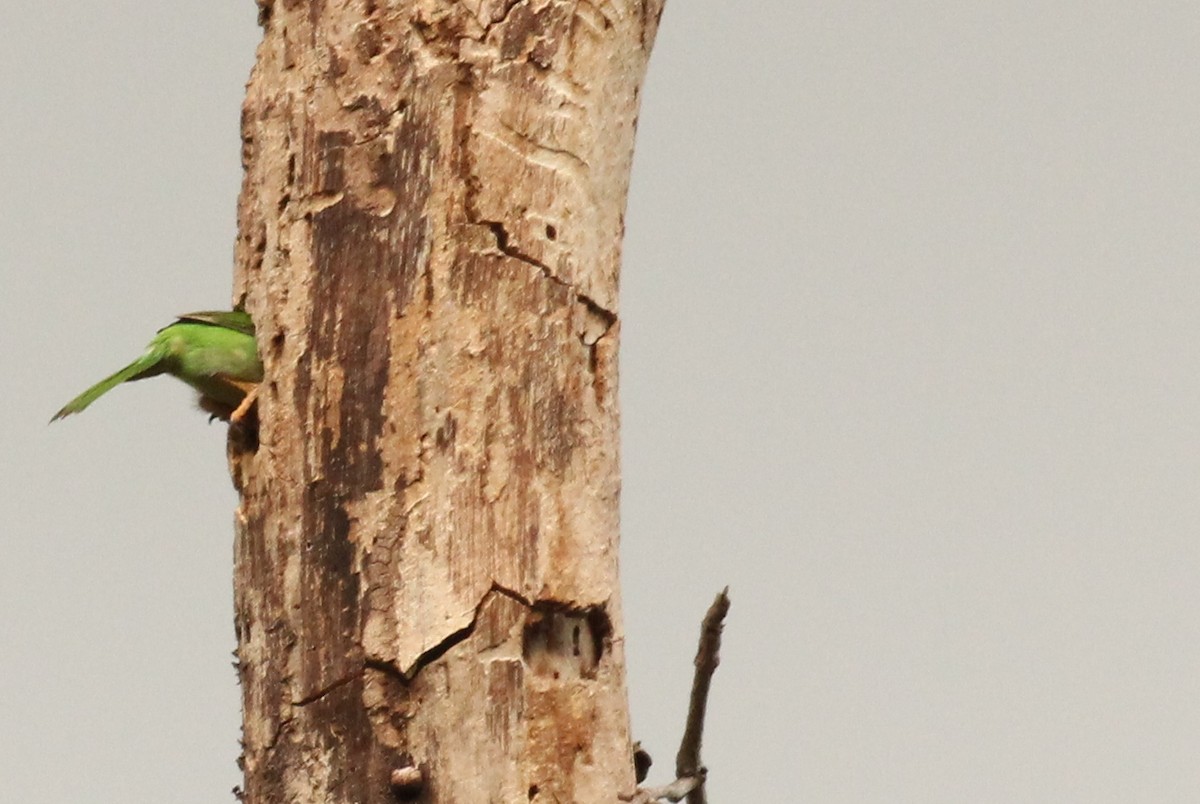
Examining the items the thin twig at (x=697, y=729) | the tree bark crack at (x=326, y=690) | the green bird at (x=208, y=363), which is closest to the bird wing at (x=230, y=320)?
the green bird at (x=208, y=363)

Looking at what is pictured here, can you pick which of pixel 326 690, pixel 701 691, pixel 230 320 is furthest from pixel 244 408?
pixel 701 691

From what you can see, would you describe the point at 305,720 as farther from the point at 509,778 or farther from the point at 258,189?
the point at 258,189

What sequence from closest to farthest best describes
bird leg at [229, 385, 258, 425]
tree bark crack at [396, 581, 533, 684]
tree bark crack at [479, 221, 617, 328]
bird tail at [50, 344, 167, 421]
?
tree bark crack at [396, 581, 533, 684]
tree bark crack at [479, 221, 617, 328]
bird leg at [229, 385, 258, 425]
bird tail at [50, 344, 167, 421]

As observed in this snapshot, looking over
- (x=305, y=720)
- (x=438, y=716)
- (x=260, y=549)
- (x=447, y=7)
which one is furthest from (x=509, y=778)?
(x=447, y=7)

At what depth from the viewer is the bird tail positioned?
4669 millimetres

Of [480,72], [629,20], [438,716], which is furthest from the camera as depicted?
[629,20]

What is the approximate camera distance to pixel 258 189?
404 centimetres

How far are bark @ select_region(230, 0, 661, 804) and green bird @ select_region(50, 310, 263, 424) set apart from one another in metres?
0.12

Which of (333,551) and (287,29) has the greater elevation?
(287,29)

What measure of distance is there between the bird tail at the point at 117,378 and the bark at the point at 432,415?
2.39 ft

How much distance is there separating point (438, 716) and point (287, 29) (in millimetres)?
1739

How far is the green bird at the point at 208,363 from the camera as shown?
13.3ft

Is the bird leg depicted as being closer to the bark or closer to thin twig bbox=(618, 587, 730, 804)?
the bark

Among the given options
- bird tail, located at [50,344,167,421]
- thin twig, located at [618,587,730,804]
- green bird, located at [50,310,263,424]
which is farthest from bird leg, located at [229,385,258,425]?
thin twig, located at [618,587,730,804]
